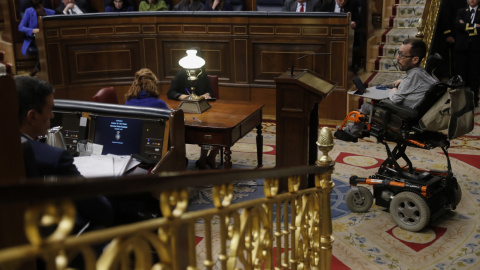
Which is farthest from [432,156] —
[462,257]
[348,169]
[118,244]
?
[118,244]

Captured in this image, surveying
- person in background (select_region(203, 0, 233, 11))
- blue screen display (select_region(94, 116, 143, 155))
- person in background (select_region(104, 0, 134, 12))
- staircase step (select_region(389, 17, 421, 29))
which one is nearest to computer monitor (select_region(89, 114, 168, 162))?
blue screen display (select_region(94, 116, 143, 155))

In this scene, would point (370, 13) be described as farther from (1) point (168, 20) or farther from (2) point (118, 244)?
(2) point (118, 244)

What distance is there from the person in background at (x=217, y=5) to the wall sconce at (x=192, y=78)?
4.06 meters

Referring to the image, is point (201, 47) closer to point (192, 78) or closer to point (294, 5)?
point (294, 5)

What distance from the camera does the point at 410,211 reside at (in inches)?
186

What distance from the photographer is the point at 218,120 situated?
5.27 meters

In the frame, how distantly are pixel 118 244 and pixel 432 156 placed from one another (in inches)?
226

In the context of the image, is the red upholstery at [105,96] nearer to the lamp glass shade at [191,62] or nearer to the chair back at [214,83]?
the lamp glass shade at [191,62]

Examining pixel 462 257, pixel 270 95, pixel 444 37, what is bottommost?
pixel 462 257

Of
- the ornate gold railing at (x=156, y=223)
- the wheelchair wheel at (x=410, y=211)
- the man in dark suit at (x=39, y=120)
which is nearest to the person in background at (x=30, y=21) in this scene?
the wheelchair wheel at (x=410, y=211)

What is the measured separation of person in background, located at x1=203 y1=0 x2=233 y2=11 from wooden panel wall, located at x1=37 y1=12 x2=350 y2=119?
3.92 ft

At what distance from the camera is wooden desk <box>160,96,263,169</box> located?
506cm

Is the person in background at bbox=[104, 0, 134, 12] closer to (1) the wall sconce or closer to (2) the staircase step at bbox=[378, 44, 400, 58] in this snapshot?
(2) the staircase step at bbox=[378, 44, 400, 58]

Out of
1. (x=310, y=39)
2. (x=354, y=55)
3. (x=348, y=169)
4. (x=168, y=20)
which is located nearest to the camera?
(x=348, y=169)
